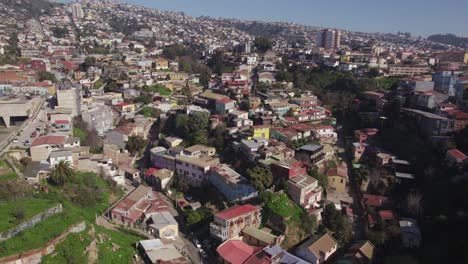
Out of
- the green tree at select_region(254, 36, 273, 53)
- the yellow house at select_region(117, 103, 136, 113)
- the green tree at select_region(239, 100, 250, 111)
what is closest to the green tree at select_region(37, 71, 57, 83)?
the yellow house at select_region(117, 103, 136, 113)

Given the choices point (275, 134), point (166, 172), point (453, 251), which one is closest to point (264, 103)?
point (275, 134)

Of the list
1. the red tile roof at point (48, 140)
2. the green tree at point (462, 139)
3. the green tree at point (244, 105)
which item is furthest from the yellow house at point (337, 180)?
the red tile roof at point (48, 140)

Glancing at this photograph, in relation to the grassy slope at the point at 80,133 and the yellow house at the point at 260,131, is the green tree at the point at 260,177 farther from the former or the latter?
the grassy slope at the point at 80,133

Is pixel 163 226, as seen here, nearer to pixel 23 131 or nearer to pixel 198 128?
pixel 198 128

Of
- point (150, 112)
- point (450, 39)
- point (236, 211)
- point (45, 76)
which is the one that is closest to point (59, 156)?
point (236, 211)

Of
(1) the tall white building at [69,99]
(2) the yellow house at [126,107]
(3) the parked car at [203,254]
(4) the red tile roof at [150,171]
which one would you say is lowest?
(3) the parked car at [203,254]

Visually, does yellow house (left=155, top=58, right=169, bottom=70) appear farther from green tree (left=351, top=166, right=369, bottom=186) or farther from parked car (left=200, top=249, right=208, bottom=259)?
parked car (left=200, top=249, right=208, bottom=259)
